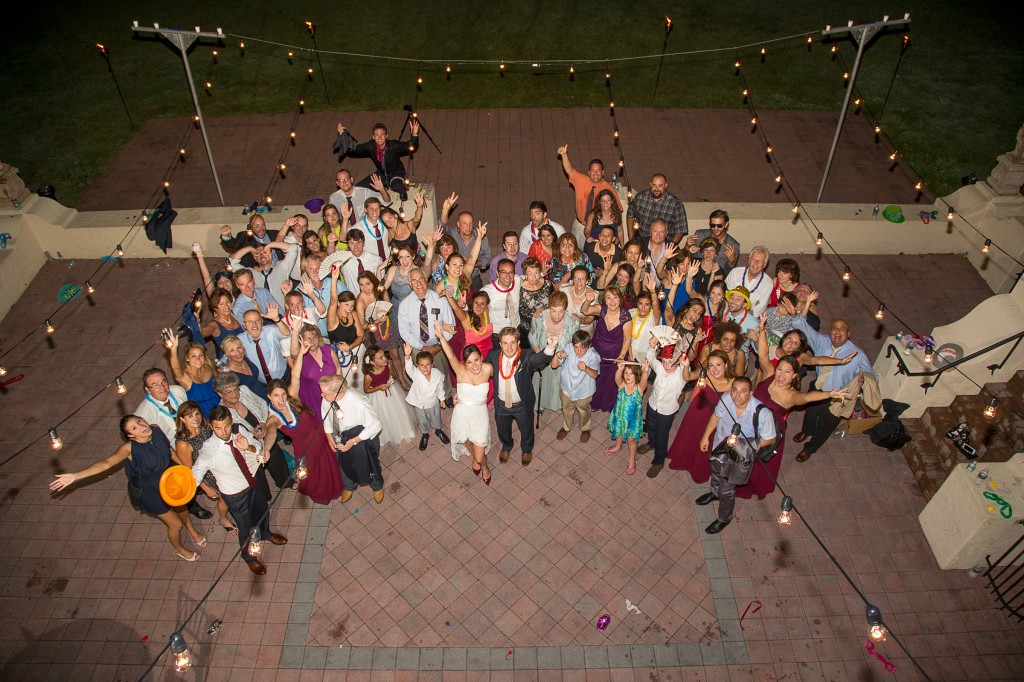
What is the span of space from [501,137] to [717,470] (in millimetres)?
9488

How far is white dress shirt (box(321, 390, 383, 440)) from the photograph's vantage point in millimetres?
7305

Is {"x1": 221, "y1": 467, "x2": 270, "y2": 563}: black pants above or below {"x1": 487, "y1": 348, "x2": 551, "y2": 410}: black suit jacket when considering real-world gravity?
below

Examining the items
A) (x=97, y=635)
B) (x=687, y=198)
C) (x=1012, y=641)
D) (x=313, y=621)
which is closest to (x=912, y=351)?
(x=1012, y=641)

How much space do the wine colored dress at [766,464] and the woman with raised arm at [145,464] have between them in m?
6.11

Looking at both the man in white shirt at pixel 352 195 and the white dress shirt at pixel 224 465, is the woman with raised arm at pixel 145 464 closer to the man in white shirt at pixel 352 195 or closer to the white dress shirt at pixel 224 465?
the white dress shirt at pixel 224 465

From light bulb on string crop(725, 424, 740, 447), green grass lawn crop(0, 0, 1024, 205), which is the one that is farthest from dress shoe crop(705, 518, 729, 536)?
green grass lawn crop(0, 0, 1024, 205)

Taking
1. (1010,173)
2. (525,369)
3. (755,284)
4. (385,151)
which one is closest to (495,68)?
(385,151)

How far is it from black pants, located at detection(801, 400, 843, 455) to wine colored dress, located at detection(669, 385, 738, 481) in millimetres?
1403

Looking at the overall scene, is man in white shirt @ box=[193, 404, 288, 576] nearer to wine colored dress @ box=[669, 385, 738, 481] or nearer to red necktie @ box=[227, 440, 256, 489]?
red necktie @ box=[227, 440, 256, 489]

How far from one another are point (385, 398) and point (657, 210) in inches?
182

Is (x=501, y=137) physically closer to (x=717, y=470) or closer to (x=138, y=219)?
(x=138, y=219)

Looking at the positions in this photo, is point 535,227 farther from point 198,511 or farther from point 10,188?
point 10,188

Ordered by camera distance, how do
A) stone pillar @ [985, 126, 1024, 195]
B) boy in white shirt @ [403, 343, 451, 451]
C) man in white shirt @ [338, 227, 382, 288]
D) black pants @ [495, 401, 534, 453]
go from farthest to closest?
stone pillar @ [985, 126, 1024, 195]
man in white shirt @ [338, 227, 382, 288]
black pants @ [495, 401, 534, 453]
boy in white shirt @ [403, 343, 451, 451]

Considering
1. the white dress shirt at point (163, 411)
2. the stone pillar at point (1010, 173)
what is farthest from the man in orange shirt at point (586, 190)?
the stone pillar at point (1010, 173)
